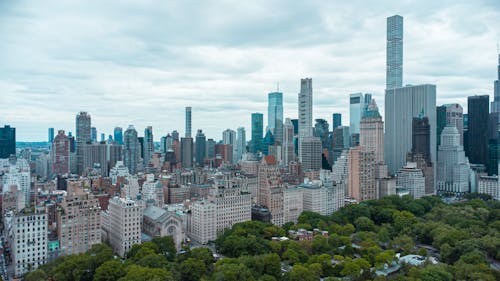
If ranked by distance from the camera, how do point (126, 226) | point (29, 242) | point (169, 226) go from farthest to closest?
1. point (169, 226)
2. point (126, 226)
3. point (29, 242)

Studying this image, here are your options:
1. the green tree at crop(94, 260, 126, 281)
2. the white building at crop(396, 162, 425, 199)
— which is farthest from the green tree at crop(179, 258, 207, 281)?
the white building at crop(396, 162, 425, 199)

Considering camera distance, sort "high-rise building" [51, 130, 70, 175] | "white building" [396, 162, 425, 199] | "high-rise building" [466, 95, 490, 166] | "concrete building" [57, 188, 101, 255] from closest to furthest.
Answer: "concrete building" [57, 188, 101, 255], "white building" [396, 162, 425, 199], "high-rise building" [51, 130, 70, 175], "high-rise building" [466, 95, 490, 166]

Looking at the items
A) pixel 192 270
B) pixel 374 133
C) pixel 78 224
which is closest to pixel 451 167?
pixel 374 133

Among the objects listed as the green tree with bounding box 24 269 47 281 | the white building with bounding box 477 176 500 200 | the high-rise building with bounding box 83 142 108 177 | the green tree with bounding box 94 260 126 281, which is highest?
the high-rise building with bounding box 83 142 108 177

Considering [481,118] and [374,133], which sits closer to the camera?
[374,133]

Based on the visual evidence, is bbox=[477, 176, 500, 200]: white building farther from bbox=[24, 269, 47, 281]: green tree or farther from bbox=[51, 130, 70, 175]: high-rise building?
bbox=[51, 130, 70, 175]: high-rise building

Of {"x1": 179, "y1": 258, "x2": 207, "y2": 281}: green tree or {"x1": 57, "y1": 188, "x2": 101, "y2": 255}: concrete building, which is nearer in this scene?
{"x1": 179, "y1": 258, "x2": 207, "y2": 281}: green tree

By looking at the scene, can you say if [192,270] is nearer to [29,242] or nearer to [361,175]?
[29,242]

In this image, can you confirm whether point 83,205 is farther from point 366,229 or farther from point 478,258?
point 478,258
